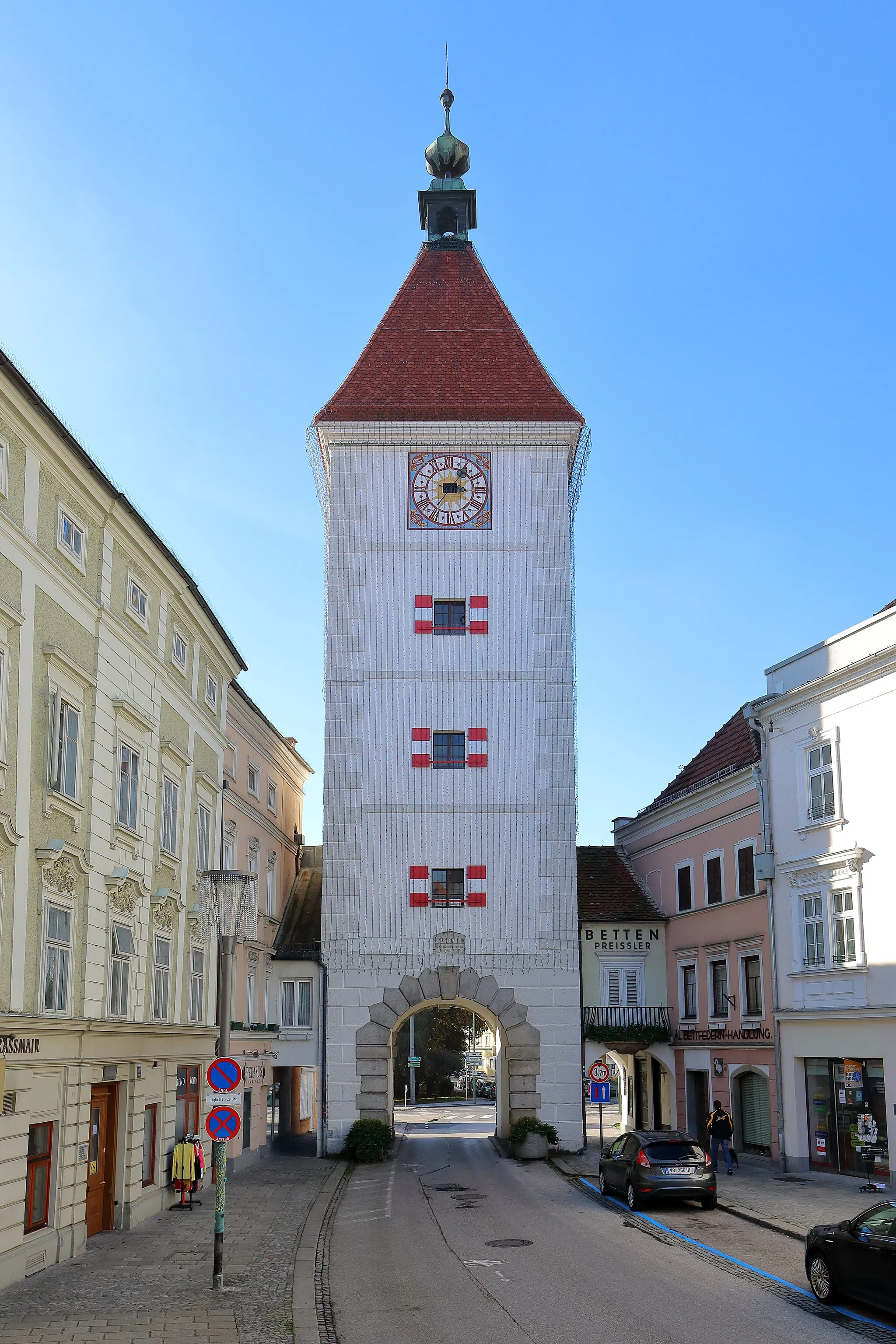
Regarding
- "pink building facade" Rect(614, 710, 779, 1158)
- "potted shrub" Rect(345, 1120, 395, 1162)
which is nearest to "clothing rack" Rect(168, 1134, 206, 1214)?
"potted shrub" Rect(345, 1120, 395, 1162)

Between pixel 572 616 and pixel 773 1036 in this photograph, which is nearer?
pixel 773 1036

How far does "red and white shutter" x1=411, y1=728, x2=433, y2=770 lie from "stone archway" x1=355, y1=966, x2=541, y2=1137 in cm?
613

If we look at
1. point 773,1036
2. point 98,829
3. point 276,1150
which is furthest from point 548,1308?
point 276,1150

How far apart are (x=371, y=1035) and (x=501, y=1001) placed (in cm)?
394

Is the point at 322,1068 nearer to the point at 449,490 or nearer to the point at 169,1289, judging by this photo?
the point at 449,490

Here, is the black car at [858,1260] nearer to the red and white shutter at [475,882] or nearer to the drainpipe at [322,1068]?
the red and white shutter at [475,882]

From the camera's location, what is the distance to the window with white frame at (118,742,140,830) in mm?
24062

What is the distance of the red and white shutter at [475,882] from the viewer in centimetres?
3969

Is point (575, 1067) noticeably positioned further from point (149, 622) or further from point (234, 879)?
point (234, 879)

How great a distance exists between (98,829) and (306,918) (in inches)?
888

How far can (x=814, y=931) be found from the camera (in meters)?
32.3

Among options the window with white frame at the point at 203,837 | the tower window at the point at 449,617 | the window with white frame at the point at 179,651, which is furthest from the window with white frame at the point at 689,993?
the window with white frame at the point at 179,651

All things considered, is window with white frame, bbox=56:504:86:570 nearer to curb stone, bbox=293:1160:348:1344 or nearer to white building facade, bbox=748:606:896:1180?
curb stone, bbox=293:1160:348:1344

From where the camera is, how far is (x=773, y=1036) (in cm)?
3362
